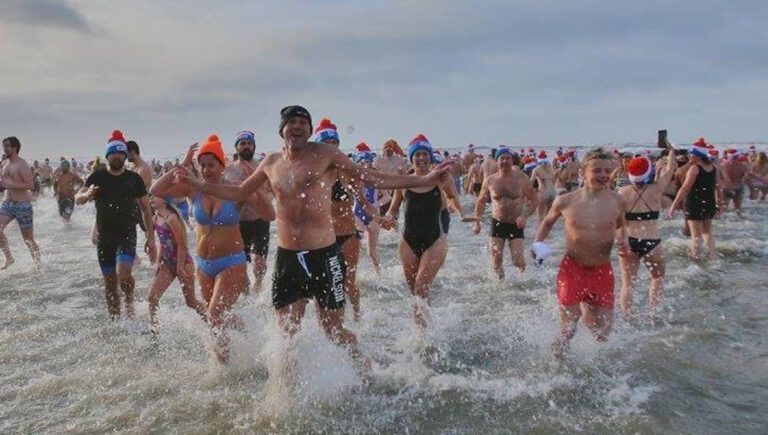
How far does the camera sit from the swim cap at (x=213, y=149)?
16.5ft

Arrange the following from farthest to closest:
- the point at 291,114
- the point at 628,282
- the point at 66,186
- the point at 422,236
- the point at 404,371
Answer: the point at 66,186, the point at 628,282, the point at 422,236, the point at 404,371, the point at 291,114

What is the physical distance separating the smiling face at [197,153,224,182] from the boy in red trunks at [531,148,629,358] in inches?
106

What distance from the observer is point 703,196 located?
30.5 feet

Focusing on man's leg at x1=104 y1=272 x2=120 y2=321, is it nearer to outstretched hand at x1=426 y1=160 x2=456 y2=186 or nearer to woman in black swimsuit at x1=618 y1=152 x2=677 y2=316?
outstretched hand at x1=426 y1=160 x2=456 y2=186

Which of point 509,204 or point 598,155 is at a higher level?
point 598,155

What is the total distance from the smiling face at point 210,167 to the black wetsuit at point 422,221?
1.97 m

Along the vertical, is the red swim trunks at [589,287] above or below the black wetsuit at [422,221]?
below

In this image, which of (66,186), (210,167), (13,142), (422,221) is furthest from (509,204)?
(66,186)

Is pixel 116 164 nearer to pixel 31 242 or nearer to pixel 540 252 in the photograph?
pixel 540 252

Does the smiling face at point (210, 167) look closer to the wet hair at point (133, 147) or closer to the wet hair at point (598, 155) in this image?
the wet hair at point (598, 155)

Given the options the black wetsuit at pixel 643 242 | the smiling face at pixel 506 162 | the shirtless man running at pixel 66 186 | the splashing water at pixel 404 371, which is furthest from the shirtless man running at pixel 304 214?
the shirtless man running at pixel 66 186

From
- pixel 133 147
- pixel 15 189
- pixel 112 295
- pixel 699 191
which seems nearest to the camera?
pixel 112 295

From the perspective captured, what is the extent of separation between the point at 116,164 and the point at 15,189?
4417 mm

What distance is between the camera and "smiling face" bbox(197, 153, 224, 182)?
197 inches
